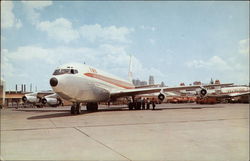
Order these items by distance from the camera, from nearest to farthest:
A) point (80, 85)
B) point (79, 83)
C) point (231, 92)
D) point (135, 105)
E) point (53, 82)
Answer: point (53, 82), point (79, 83), point (80, 85), point (135, 105), point (231, 92)

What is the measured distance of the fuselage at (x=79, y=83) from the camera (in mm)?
16578

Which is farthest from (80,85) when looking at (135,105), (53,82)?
(135,105)

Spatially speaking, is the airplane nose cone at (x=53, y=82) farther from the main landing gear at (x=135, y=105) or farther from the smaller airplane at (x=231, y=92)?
the smaller airplane at (x=231, y=92)

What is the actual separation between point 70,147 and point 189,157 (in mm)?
3160

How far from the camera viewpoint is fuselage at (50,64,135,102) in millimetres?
16578

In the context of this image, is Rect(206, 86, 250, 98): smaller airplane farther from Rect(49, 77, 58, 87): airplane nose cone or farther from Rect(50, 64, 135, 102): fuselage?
Rect(49, 77, 58, 87): airplane nose cone

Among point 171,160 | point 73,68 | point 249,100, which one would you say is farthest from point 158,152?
point 249,100

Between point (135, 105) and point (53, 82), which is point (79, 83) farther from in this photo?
point (135, 105)

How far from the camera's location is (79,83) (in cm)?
1869

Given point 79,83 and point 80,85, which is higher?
point 79,83

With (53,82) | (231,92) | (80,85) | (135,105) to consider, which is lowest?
(135,105)

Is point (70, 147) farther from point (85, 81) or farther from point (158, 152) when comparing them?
point (85, 81)

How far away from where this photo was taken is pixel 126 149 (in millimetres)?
5906

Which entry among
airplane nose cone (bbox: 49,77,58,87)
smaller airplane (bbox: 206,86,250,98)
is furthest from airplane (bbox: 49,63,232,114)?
smaller airplane (bbox: 206,86,250,98)
